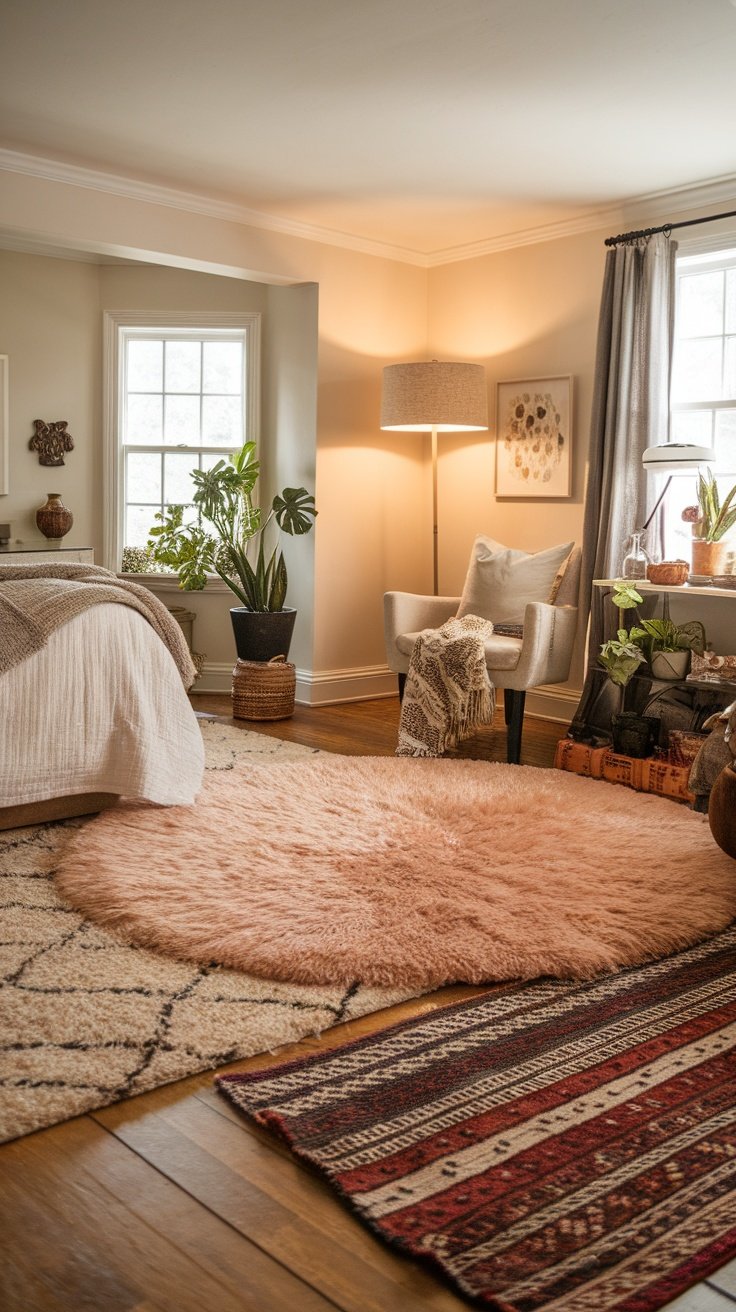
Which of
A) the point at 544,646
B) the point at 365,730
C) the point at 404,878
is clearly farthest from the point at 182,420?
the point at 404,878

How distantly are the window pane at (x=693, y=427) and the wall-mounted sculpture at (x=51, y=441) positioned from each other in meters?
3.37

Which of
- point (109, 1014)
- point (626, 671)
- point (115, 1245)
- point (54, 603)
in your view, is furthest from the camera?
point (626, 671)

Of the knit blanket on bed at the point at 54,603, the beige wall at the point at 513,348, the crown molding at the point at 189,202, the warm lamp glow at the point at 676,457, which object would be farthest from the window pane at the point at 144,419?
the warm lamp glow at the point at 676,457

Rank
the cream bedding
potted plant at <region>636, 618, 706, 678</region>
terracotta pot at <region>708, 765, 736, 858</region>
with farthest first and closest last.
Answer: potted plant at <region>636, 618, 706, 678</region>, the cream bedding, terracotta pot at <region>708, 765, 736, 858</region>

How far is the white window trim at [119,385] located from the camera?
242 inches

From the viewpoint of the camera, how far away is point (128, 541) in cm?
642

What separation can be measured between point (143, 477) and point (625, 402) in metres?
2.88

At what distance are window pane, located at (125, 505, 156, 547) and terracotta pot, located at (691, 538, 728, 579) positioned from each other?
3.26 metres

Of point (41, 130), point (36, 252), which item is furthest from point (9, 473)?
point (41, 130)

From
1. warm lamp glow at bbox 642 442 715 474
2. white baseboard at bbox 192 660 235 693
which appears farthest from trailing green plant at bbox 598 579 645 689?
white baseboard at bbox 192 660 235 693

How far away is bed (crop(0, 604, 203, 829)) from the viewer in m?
3.32

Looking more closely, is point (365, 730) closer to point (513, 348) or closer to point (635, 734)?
point (635, 734)

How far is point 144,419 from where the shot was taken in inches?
250

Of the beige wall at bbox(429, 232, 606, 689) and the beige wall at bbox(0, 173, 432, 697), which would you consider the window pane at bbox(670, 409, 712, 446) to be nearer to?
the beige wall at bbox(429, 232, 606, 689)
